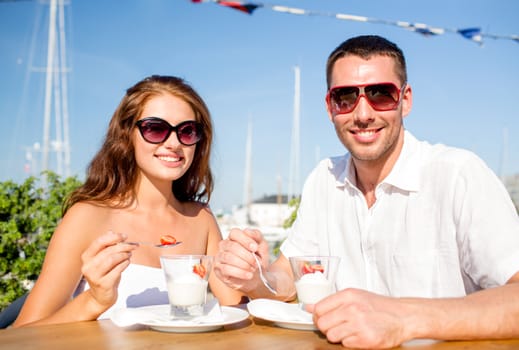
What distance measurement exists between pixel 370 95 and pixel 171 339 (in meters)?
1.70

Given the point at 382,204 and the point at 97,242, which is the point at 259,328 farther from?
the point at 382,204

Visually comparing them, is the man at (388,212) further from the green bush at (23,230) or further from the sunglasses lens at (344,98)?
the green bush at (23,230)

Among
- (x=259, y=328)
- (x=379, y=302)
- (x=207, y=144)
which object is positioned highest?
(x=207, y=144)

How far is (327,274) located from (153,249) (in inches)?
57.2

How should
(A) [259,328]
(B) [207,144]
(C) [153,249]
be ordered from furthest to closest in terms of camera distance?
(B) [207,144]
(C) [153,249]
(A) [259,328]

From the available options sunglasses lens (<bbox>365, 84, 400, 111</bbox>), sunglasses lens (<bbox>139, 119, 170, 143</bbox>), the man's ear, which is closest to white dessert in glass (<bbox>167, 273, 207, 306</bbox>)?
sunglasses lens (<bbox>139, 119, 170, 143</bbox>)

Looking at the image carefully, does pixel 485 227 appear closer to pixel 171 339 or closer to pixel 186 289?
pixel 186 289

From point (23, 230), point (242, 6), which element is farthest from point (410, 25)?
point (23, 230)

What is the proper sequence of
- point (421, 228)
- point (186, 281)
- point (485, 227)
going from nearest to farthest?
point (186, 281) < point (485, 227) < point (421, 228)

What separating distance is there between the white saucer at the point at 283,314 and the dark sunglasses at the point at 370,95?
120 cm

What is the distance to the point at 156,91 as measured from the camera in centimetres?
328

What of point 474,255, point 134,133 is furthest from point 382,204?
point 134,133

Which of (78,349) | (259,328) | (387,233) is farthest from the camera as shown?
(387,233)

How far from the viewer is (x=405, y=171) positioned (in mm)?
2766
